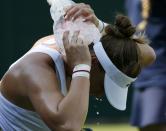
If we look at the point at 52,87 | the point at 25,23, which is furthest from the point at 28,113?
the point at 25,23

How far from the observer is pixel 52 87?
408 centimetres

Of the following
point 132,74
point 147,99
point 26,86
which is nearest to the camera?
point 26,86

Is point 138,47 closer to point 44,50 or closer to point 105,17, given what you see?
point 44,50

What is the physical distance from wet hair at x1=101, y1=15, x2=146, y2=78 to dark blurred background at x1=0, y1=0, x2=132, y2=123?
5.26m

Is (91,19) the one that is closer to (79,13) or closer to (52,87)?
(79,13)

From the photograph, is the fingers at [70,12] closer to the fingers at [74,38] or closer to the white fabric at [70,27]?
the white fabric at [70,27]

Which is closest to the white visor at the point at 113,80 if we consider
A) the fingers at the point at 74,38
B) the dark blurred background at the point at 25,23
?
the fingers at the point at 74,38

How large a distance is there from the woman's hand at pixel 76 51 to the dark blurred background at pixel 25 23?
5502mm

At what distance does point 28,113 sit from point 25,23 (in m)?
5.63

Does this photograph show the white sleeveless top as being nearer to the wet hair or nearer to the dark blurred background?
the wet hair

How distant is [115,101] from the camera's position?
4.45m

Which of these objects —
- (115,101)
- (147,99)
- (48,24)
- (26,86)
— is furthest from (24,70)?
(48,24)

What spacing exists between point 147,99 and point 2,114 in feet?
5.69

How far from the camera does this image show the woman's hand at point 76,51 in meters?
4.13
